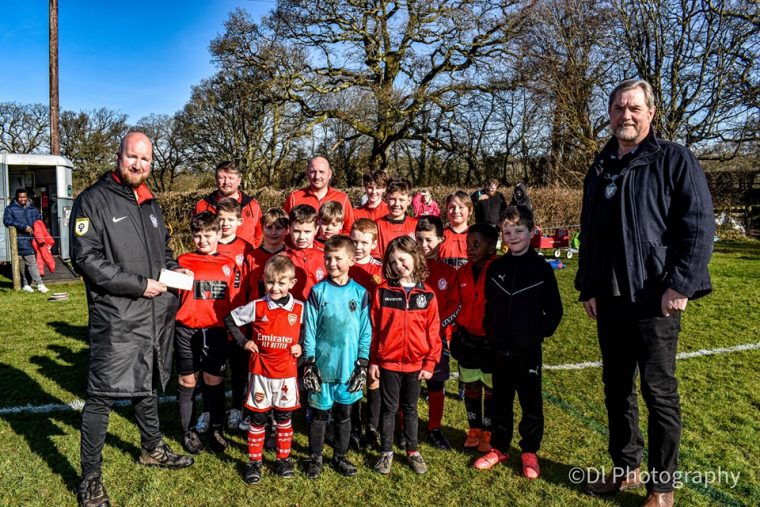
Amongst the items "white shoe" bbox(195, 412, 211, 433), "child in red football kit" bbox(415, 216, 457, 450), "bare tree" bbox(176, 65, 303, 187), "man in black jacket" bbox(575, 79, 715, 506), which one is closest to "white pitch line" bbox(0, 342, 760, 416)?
"white shoe" bbox(195, 412, 211, 433)

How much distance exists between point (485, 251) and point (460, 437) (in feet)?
4.52

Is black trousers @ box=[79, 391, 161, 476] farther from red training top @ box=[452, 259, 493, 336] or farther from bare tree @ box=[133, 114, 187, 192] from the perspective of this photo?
bare tree @ box=[133, 114, 187, 192]

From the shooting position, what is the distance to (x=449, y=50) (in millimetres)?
19203

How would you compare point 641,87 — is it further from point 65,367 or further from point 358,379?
point 65,367

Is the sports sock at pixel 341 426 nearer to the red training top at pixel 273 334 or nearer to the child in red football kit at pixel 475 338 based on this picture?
the red training top at pixel 273 334

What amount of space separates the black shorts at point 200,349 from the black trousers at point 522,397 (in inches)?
74.7

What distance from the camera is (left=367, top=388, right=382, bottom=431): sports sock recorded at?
3.42 meters

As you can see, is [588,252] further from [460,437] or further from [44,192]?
[44,192]

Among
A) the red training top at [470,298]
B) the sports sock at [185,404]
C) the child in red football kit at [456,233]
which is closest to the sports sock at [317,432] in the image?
the sports sock at [185,404]

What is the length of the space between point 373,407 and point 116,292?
5.86 ft

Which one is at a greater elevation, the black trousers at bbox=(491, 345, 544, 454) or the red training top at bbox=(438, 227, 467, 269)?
the red training top at bbox=(438, 227, 467, 269)

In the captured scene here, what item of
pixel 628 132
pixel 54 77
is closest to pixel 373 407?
pixel 628 132

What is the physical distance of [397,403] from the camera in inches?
127

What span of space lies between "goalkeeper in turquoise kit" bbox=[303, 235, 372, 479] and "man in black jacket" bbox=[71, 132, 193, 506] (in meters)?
0.91
